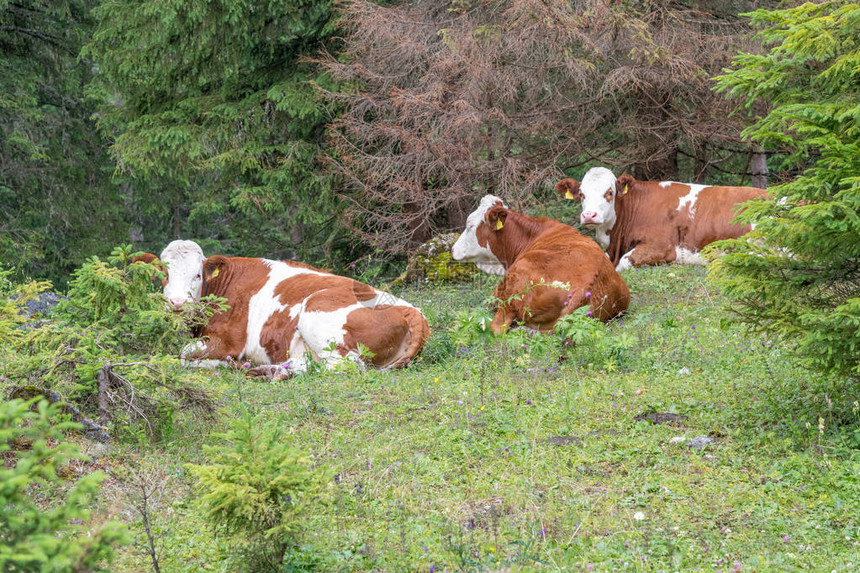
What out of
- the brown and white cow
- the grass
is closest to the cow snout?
the brown and white cow

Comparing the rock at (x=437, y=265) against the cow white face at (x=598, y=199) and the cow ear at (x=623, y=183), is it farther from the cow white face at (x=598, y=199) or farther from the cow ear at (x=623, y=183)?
the cow ear at (x=623, y=183)

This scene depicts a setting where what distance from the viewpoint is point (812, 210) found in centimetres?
492

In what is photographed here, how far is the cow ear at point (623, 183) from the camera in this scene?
43.0ft

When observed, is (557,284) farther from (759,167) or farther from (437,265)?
(759,167)

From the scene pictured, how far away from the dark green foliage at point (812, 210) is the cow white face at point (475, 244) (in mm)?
6232

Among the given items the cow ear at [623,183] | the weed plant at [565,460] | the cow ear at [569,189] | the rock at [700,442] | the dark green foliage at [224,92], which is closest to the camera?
the weed plant at [565,460]

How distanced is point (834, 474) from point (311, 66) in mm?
12597

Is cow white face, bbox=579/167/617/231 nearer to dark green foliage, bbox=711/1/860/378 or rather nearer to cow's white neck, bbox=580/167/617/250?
cow's white neck, bbox=580/167/617/250

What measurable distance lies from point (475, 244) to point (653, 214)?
121 inches

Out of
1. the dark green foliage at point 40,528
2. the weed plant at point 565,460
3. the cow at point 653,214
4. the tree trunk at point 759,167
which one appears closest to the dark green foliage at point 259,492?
the weed plant at point 565,460

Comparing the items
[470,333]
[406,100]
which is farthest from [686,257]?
[470,333]

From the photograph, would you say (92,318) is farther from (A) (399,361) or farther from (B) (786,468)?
(B) (786,468)

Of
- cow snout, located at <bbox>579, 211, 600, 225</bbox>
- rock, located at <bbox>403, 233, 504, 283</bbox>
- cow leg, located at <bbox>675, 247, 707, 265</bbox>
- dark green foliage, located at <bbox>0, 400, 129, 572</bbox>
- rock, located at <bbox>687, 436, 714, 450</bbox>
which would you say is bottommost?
rock, located at <bbox>403, 233, 504, 283</bbox>

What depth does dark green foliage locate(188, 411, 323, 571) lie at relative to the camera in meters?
3.75
